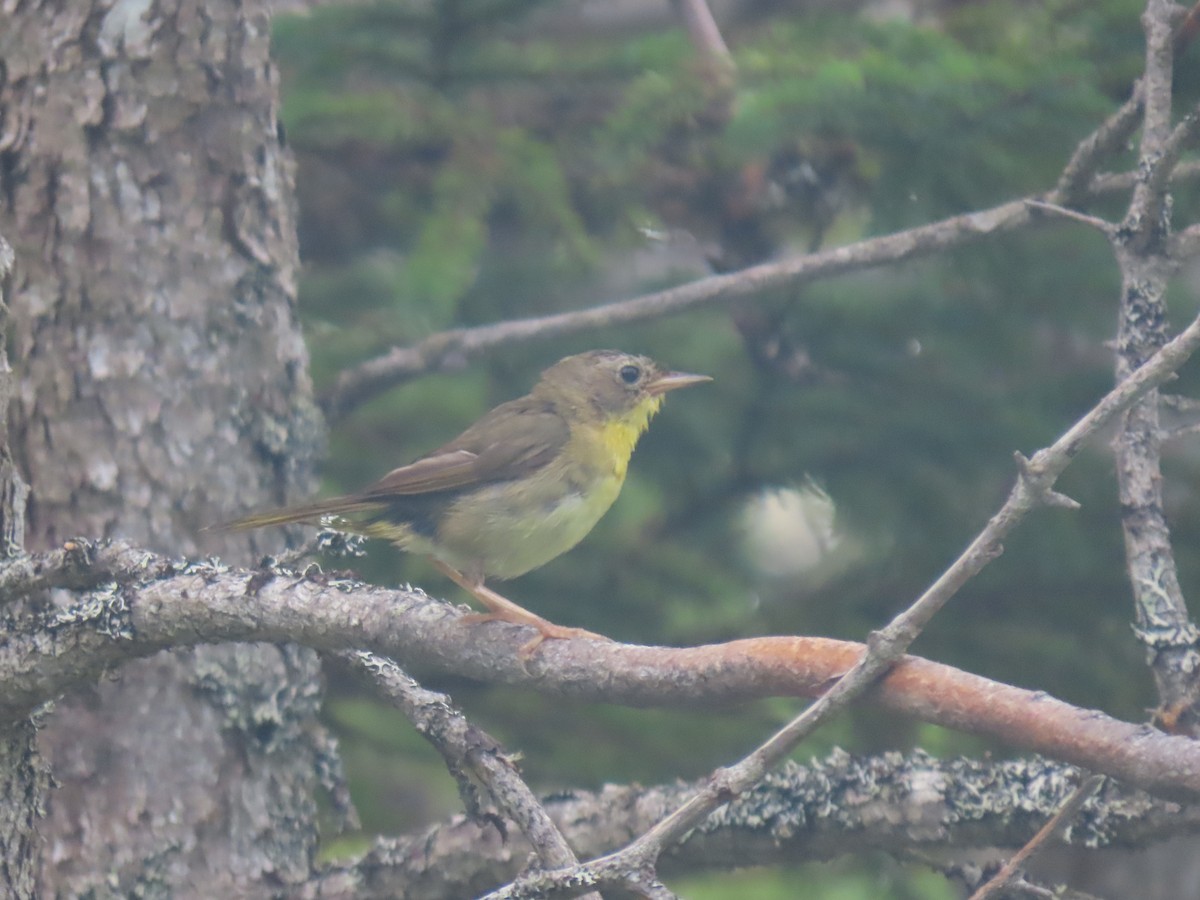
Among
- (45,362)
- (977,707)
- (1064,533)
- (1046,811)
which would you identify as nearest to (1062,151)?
(1064,533)

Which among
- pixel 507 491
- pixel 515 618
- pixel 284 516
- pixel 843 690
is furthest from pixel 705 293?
pixel 843 690

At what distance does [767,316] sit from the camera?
183 inches

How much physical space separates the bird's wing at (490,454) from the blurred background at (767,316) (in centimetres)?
31

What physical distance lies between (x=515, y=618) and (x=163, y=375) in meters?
1.28

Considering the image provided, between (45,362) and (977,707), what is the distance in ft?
8.79

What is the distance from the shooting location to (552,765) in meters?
4.98

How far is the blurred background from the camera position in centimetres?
402

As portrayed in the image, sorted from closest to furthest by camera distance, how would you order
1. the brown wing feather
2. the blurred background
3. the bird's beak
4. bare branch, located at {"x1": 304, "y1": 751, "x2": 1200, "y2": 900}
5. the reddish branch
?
the reddish branch
bare branch, located at {"x1": 304, "y1": 751, "x2": 1200, "y2": 900}
the blurred background
the brown wing feather
the bird's beak

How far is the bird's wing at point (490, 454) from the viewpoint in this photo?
14.7ft

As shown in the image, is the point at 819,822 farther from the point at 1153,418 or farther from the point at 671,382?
the point at 671,382

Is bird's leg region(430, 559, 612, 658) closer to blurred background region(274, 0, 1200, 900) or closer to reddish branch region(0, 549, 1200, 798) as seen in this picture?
reddish branch region(0, 549, 1200, 798)

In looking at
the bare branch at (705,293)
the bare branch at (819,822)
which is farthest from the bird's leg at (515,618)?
the bare branch at (705,293)

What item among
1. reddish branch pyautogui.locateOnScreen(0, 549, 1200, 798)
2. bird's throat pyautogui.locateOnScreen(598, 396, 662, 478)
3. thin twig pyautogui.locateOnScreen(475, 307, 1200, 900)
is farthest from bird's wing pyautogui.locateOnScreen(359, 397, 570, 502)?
thin twig pyautogui.locateOnScreen(475, 307, 1200, 900)

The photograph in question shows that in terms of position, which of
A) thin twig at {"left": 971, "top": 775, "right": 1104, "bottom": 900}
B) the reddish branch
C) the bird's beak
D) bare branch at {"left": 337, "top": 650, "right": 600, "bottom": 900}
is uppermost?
the bird's beak
